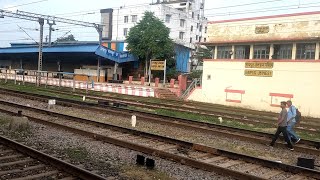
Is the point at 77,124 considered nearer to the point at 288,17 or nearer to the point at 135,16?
the point at 288,17

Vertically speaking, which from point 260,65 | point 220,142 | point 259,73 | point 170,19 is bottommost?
point 220,142

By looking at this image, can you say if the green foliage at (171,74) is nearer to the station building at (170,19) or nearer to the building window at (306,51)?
the station building at (170,19)

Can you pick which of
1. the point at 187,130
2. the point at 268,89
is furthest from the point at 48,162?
the point at 268,89

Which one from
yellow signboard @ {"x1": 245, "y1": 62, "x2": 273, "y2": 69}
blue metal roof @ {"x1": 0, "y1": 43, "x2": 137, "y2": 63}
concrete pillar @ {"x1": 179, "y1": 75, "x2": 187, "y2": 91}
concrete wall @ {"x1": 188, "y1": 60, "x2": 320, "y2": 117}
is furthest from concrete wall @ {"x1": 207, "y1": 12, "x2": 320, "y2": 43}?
blue metal roof @ {"x1": 0, "y1": 43, "x2": 137, "y2": 63}

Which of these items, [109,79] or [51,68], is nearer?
[109,79]

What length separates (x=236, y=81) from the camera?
95.9 ft

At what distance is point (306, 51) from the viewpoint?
25516mm

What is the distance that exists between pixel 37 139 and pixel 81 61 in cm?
4419

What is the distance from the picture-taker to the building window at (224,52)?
30188 mm

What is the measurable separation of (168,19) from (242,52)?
36.9 metres

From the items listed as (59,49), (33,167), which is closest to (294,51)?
(33,167)

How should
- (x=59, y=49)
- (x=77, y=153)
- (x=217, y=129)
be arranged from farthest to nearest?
(x=59, y=49) < (x=217, y=129) < (x=77, y=153)

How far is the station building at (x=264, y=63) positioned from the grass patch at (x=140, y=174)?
20108 mm

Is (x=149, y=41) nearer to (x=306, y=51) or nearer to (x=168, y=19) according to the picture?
(x=168, y=19)
